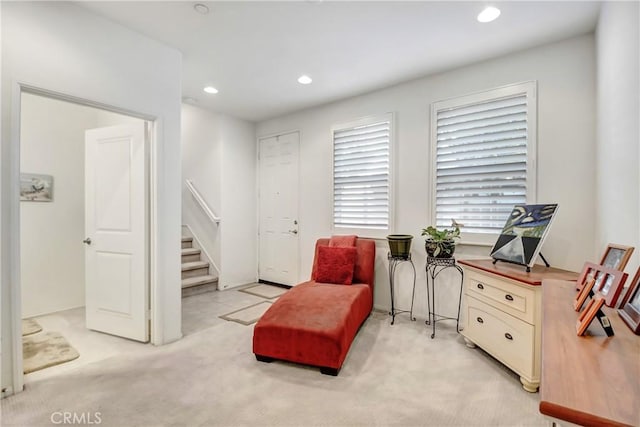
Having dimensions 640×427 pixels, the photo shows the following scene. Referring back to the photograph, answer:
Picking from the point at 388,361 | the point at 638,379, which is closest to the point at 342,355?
the point at 388,361

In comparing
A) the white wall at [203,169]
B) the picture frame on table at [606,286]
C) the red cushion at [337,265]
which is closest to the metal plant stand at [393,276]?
the red cushion at [337,265]

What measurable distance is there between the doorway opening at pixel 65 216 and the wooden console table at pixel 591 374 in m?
2.98

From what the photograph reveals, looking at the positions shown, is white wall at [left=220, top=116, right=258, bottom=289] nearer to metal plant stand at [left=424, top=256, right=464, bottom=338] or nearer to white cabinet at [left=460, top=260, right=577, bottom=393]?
metal plant stand at [left=424, top=256, right=464, bottom=338]

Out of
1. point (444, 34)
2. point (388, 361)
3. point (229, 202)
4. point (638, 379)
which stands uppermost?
point (444, 34)

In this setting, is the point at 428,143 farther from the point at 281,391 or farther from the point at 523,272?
the point at 281,391

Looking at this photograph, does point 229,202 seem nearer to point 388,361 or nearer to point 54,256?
point 54,256

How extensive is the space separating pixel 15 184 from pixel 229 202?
2883mm

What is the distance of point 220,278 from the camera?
460 centimetres

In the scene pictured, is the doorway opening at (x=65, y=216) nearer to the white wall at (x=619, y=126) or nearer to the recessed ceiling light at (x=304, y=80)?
the recessed ceiling light at (x=304, y=80)

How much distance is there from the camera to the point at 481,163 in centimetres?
300

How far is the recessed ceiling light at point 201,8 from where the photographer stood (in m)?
2.21

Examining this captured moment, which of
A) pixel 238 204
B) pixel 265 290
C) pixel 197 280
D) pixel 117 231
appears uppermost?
pixel 238 204

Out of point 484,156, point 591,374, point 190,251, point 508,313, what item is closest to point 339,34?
point 484,156

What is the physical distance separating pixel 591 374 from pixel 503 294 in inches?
73.4
